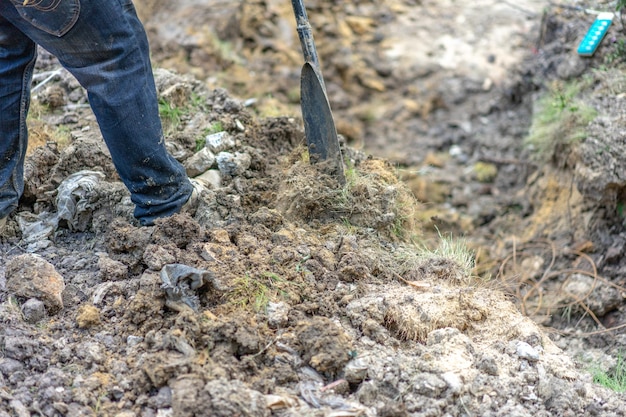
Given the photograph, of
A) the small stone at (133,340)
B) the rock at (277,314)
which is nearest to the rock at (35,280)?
the small stone at (133,340)


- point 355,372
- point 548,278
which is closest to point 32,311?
point 355,372

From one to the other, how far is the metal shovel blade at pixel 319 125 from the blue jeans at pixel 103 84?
1.94 ft

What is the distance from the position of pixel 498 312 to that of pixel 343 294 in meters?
0.57

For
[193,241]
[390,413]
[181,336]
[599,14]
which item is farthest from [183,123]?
[599,14]

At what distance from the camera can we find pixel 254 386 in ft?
6.35

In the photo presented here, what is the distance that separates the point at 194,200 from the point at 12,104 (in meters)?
0.73

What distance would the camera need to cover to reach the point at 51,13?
2.11 m

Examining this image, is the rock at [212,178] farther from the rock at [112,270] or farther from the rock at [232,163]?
the rock at [112,270]

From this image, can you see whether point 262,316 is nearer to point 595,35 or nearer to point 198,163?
point 198,163

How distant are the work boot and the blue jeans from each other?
0.15ft

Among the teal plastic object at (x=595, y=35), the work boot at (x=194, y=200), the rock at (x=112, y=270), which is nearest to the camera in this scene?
the rock at (x=112, y=270)

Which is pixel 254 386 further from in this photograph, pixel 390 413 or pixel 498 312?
pixel 498 312

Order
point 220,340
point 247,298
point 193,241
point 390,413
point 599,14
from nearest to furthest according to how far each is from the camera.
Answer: point 390,413, point 220,340, point 247,298, point 193,241, point 599,14

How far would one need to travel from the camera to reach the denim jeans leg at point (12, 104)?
240cm
